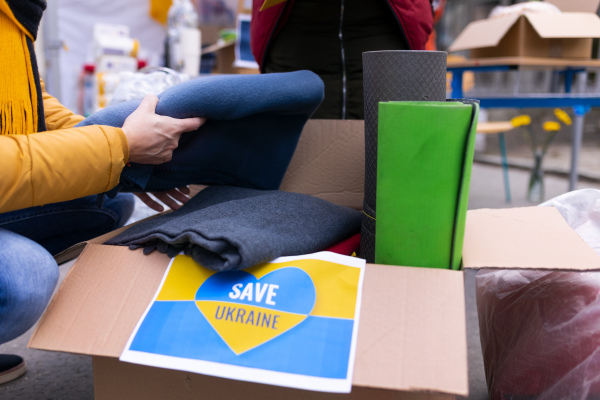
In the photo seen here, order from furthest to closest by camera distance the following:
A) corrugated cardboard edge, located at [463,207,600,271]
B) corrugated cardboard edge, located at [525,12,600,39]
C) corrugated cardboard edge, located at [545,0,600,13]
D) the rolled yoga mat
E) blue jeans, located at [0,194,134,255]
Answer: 1. corrugated cardboard edge, located at [545,0,600,13]
2. corrugated cardboard edge, located at [525,12,600,39]
3. blue jeans, located at [0,194,134,255]
4. the rolled yoga mat
5. corrugated cardboard edge, located at [463,207,600,271]

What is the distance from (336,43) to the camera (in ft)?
4.31

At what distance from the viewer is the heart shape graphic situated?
649mm

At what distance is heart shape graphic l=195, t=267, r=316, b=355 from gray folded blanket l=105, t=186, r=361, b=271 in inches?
1.2

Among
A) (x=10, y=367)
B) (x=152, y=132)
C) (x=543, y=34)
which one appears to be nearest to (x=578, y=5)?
(x=543, y=34)

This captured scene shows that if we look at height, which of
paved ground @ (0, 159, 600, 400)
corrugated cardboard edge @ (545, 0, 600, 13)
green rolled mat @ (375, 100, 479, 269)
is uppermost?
corrugated cardboard edge @ (545, 0, 600, 13)

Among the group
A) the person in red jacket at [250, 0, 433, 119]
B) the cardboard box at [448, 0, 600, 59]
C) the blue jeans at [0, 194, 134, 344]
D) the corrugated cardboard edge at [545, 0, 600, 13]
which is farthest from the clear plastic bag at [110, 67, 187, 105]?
the corrugated cardboard edge at [545, 0, 600, 13]

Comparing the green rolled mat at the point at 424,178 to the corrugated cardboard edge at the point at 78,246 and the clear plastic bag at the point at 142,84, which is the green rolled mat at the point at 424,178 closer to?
the corrugated cardboard edge at the point at 78,246

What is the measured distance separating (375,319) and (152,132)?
1.66 feet

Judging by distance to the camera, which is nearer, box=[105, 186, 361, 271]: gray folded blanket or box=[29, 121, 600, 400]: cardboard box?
box=[29, 121, 600, 400]: cardboard box

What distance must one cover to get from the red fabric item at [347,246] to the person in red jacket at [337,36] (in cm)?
51

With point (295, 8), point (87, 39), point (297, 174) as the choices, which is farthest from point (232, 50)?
point (297, 174)

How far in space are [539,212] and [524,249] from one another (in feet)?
0.68

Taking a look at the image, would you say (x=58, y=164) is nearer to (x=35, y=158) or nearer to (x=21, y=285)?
(x=35, y=158)

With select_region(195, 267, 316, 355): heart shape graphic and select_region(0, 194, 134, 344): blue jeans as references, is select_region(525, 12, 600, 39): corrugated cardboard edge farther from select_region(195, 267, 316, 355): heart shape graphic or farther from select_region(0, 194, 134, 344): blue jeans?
select_region(0, 194, 134, 344): blue jeans
